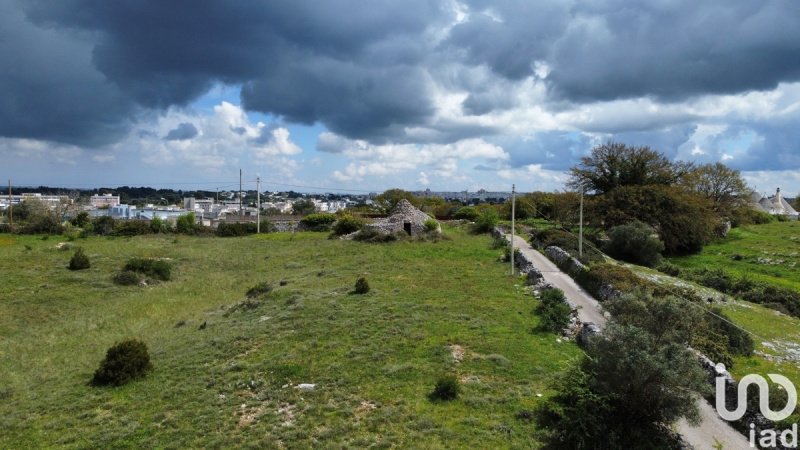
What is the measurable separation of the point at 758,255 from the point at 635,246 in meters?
16.6

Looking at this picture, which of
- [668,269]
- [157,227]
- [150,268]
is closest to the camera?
[150,268]

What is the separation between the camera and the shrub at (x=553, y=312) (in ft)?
57.0

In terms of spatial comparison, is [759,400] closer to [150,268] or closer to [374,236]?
[150,268]

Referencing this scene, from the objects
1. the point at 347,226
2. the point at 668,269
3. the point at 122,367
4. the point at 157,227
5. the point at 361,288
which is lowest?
the point at 122,367

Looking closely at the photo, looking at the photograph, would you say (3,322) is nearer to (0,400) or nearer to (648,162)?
(0,400)

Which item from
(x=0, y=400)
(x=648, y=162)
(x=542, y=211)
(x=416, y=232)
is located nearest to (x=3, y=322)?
(x=0, y=400)

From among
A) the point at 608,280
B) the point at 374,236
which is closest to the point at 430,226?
the point at 374,236

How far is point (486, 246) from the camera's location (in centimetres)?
3994

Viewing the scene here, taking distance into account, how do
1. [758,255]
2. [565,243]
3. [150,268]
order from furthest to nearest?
[758,255] < [565,243] < [150,268]

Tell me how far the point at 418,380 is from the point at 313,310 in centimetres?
872

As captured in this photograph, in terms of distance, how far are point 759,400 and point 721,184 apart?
6723cm

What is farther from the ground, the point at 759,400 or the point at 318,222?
the point at 318,222

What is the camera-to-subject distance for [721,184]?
6669 centimetres

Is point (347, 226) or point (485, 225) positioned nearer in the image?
point (347, 226)
